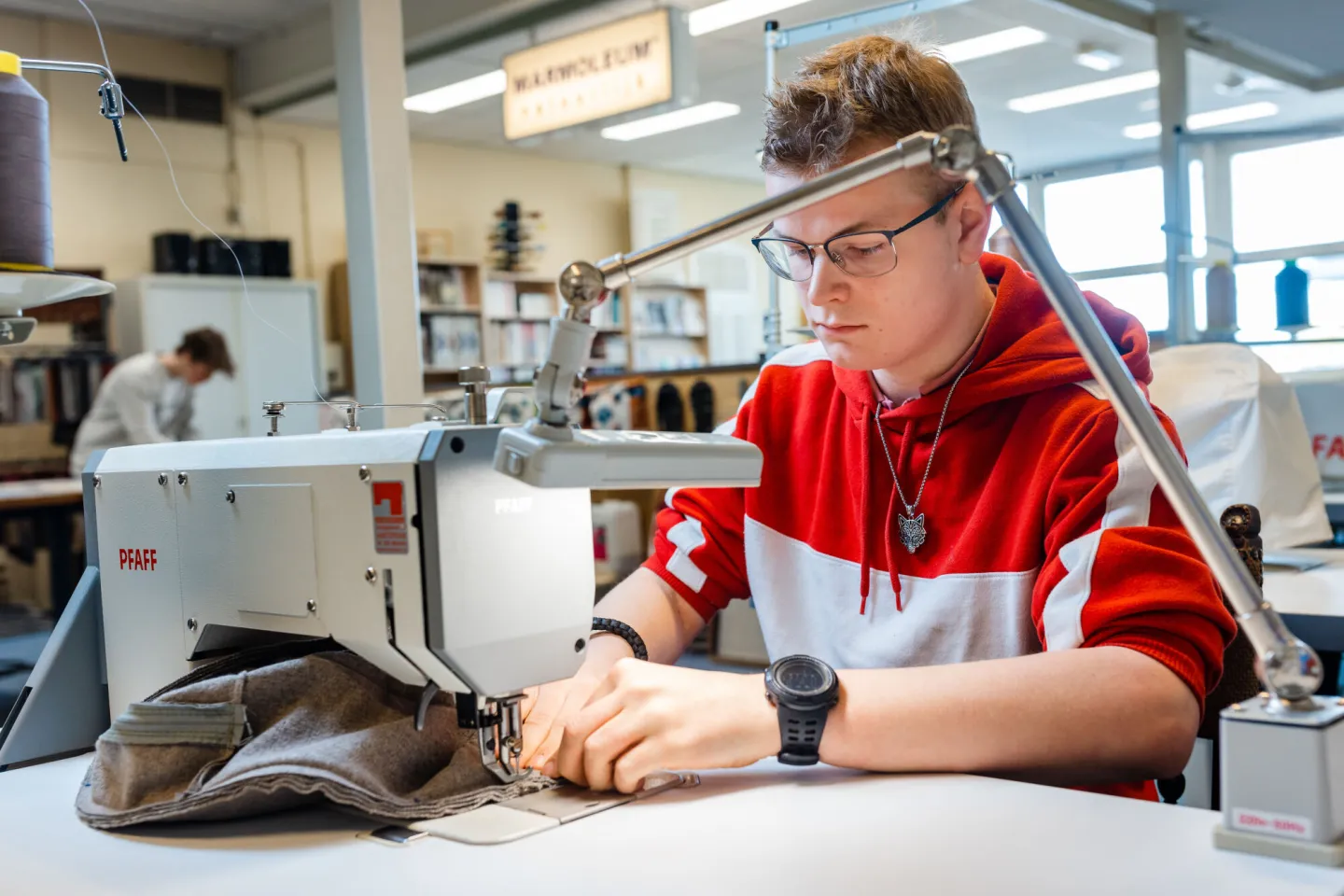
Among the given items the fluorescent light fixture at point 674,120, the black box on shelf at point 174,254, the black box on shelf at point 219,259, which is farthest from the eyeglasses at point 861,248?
the fluorescent light fixture at point 674,120

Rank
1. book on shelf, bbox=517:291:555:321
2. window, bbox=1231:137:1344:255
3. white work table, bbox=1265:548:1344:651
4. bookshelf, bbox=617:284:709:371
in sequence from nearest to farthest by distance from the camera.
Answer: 1. white work table, bbox=1265:548:1344:651
2. window, bbox=1231:137:1344:255
3. book on shelf, bbox=517:291:555:321
4. bookshelf, bbox=617:284:709:371

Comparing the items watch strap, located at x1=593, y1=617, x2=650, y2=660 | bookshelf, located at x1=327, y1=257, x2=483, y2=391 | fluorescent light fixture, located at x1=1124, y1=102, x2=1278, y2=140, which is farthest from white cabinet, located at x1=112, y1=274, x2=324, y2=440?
fluorescent light fixture, located at x1=1124, y1=102, x2=1278, y2=140

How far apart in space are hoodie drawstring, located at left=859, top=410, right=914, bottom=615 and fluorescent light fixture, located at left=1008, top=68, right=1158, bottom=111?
714 centimetres

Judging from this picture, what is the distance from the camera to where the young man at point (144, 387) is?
16.8 feet

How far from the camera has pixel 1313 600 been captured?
1803 mm

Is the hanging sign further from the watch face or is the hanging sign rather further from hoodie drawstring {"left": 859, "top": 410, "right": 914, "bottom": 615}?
the watch face

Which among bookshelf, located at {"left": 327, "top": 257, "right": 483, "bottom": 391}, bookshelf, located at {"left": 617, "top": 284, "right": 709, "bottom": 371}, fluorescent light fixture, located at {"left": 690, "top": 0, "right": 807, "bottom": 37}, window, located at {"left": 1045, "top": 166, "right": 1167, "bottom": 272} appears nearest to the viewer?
fluorescent light fixture, located at {"left": 690, "top": 0, "right": 807, "bottom": 37}

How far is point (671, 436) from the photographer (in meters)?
0.82

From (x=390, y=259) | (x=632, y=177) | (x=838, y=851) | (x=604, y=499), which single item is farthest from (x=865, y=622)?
(x=632, y=177)

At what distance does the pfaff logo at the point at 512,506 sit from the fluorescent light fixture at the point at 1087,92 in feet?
24.9

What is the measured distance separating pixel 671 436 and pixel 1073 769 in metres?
0.42

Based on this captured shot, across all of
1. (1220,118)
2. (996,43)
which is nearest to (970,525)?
(996,43)

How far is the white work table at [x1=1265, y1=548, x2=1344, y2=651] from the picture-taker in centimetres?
168

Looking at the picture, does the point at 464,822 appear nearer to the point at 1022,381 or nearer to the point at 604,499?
the point at 1022,381
